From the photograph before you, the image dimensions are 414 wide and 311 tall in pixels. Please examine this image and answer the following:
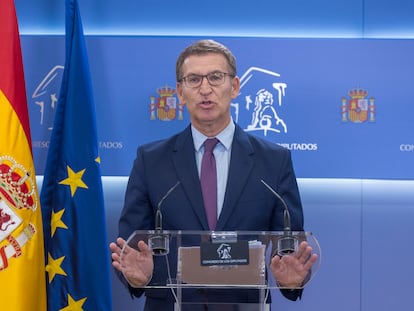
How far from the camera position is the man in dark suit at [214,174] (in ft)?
7.41

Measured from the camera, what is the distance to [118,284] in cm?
373

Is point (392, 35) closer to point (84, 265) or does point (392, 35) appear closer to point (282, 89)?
point (282, 89)

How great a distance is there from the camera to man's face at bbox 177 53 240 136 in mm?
2320

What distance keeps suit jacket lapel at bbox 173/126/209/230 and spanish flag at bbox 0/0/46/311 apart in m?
0.99

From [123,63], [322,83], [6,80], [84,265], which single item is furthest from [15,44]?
[322,83]

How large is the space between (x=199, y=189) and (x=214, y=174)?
11cm

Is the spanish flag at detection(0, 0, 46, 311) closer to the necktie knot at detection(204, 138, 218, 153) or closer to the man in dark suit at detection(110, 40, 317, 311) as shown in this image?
the man in dark suit at detection(110, 40, 317, 311)

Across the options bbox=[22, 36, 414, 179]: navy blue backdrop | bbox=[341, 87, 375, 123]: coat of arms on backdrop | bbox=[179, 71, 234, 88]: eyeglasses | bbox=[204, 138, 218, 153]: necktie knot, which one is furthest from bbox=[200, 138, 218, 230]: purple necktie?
bbox=[341, 87, 375, 123]: coat of arms on backdrop

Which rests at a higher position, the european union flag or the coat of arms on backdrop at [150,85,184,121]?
the coat of arms on backdrop at [150,85,184,121]

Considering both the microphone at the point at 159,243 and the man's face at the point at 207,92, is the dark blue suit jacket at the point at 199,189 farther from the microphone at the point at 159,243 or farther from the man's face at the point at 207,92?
the microphone at the point at 159,243

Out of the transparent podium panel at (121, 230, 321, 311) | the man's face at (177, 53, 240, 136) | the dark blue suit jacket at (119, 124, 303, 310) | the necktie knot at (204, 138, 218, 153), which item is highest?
the man's face at (177, 53, 240, 136)

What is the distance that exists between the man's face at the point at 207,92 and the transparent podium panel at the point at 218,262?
0.70m

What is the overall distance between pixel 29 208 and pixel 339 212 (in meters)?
1.87

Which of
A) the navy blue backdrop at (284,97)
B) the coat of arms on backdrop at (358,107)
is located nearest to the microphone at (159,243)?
the navy blue backdrop at (284,97)
